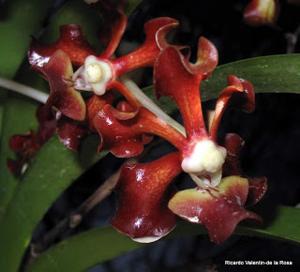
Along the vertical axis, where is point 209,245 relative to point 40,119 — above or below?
below

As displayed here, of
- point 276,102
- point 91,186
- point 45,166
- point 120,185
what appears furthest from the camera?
point 91,186

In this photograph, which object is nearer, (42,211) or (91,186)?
(42,211)

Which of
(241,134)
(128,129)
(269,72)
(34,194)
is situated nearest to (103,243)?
(34,194)

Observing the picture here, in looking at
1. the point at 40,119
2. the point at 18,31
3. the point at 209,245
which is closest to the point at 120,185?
the point at 40,119

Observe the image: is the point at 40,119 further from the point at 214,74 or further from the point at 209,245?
the point at 209,245

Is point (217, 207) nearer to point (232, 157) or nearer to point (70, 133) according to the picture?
point (232, 157)

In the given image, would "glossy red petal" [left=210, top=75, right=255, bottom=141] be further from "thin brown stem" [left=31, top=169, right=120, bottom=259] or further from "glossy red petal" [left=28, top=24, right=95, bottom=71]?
"thin brown stem" [left=31, top=169, right=120, bottom=259]

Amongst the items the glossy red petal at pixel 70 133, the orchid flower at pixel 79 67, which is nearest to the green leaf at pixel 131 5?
the orchid flower at pixel 79 67
